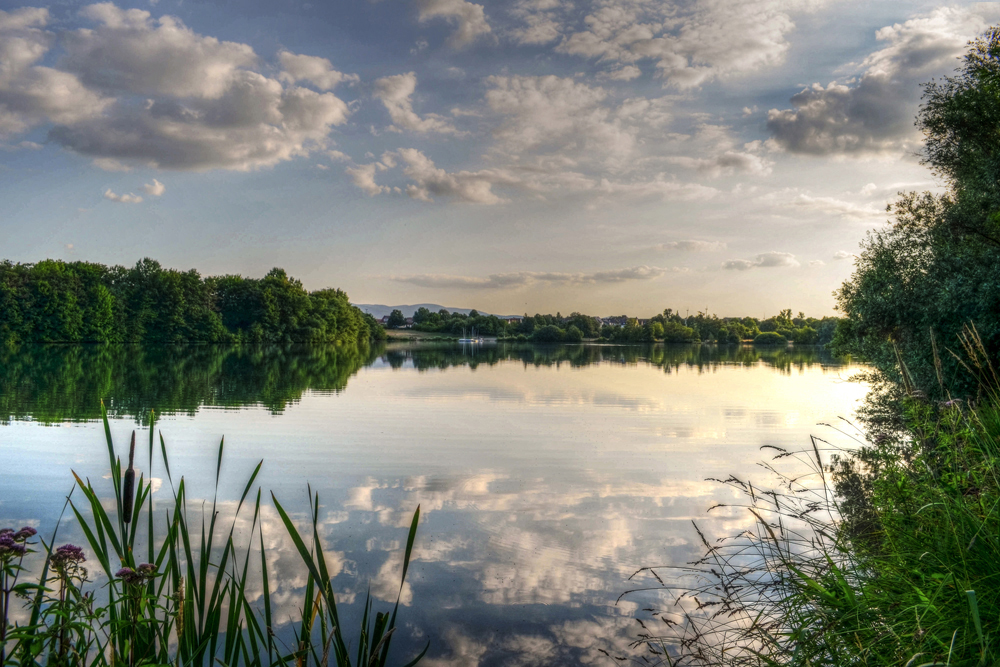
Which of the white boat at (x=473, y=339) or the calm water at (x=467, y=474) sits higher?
the white boat at (x=473, y=339)

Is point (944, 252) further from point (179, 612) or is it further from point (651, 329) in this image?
point (651, 329)

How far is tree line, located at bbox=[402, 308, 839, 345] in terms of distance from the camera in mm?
117750

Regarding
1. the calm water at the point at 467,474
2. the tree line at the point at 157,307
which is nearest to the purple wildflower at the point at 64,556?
the calm water at the point at 467,474

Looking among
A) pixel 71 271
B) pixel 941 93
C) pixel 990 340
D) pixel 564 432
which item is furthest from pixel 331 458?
pixel 71 271

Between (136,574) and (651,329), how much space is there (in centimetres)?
12379


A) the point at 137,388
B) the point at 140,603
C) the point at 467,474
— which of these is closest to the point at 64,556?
the point at 140,603

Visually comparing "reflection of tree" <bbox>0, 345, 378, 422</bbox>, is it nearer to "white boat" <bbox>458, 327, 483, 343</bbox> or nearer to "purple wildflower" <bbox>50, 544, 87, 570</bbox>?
"purple wildflower" <bbox>50, 544, 87, 570</bbox>

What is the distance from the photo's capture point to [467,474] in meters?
11.4

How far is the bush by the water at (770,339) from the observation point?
113m

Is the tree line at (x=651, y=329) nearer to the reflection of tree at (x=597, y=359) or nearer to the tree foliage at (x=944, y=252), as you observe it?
the reflection of tree at (x=597, y=359)

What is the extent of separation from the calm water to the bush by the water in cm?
9422

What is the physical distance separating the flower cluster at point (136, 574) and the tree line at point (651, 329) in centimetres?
11835

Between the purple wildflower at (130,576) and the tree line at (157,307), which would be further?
the tree line at (157,307)

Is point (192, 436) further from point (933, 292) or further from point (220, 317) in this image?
point (220, 317)
